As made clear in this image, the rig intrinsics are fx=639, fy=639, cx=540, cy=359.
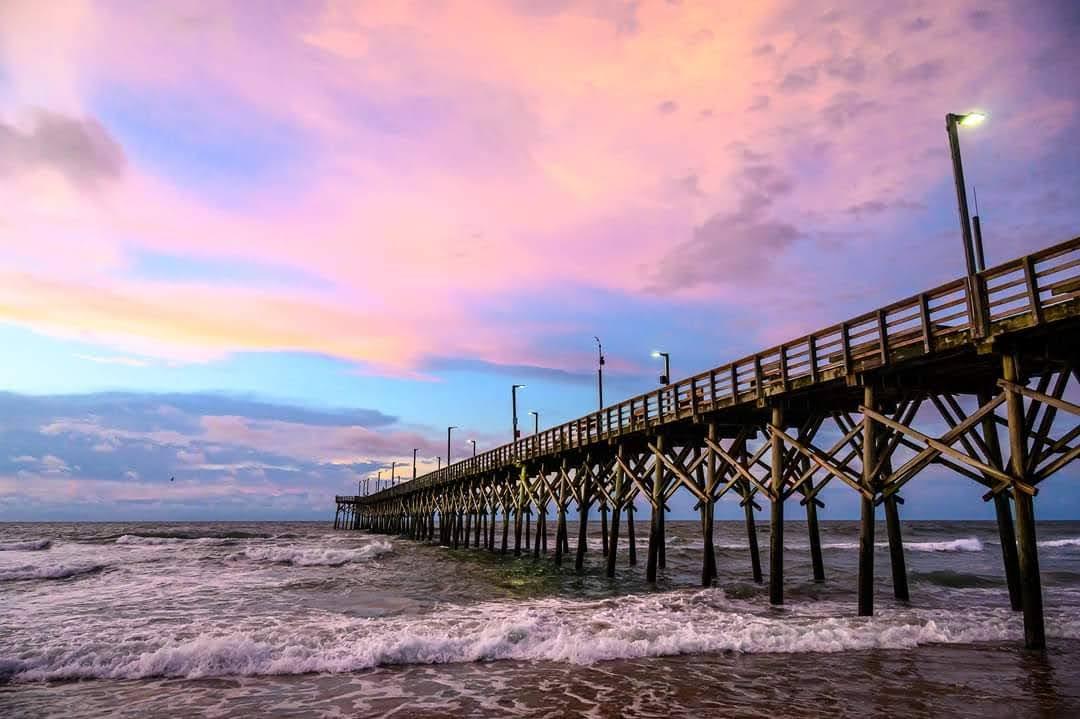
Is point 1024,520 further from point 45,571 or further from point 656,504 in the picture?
point 45,571

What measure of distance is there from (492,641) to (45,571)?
27992 millimetres

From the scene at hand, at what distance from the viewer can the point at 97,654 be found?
1110cm

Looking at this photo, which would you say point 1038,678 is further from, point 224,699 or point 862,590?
point 224,699

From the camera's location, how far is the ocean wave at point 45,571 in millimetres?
26656

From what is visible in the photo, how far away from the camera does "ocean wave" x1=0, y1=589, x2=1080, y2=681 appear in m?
10.7

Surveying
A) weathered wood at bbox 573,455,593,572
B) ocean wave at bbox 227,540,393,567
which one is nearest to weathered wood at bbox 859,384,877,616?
weathered wood at bbox 573,455,593,572

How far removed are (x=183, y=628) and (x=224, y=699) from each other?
20.4ft

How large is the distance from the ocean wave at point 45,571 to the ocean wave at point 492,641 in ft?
60.6

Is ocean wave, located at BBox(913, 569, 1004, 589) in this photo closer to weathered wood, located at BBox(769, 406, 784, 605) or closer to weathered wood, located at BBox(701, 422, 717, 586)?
weathered wood, located at BBox(701, 422, 717, 586)

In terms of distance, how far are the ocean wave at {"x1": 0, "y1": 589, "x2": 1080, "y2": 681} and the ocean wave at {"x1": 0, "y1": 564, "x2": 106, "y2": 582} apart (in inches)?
727

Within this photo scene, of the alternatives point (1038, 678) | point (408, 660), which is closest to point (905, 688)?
point (1038, 678)

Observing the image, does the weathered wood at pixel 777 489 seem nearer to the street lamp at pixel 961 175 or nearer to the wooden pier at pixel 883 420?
the wooden pier at pixel 883 420

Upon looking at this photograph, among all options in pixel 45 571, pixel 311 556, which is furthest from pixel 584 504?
pixel 45 571

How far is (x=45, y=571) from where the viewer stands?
28891mm
